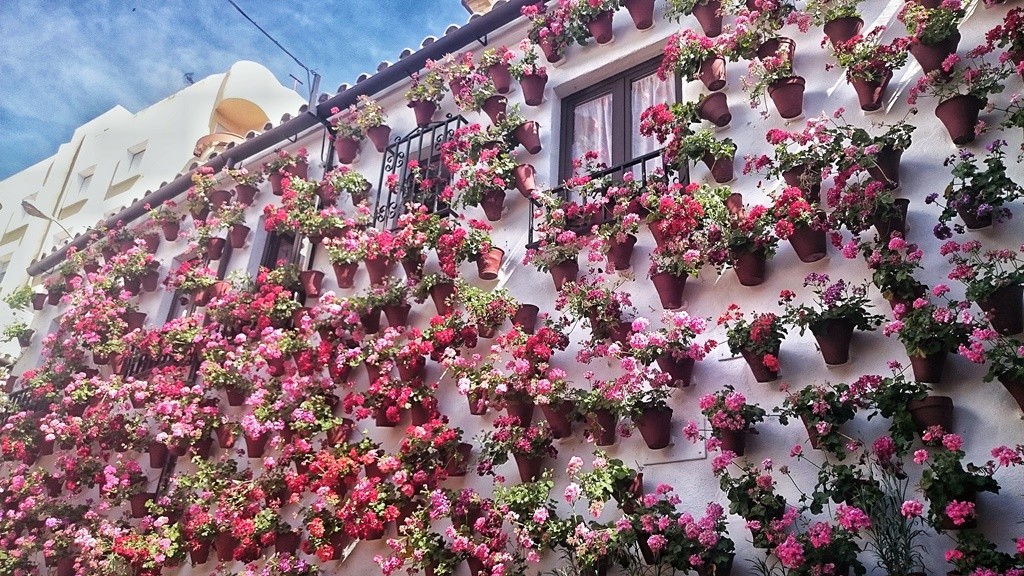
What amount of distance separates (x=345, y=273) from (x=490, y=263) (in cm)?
188

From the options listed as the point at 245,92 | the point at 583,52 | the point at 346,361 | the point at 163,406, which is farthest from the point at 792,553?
the point at 245,92

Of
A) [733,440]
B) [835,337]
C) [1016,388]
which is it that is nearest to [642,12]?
[835,337]

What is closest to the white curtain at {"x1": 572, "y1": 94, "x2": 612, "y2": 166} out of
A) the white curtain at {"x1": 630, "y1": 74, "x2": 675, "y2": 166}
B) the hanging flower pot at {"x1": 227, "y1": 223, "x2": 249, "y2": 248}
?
the white curtain at {"x1": 630, "y1": 74, "x2": 675, "y2": 166}

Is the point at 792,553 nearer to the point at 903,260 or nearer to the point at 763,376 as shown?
the point at 763,376

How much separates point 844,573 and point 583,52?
5.48 meters

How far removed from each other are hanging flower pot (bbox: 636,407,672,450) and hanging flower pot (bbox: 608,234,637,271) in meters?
1.34

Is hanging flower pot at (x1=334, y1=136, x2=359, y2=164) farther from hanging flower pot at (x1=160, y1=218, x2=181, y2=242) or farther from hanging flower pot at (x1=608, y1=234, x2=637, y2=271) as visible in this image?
hanging flower pot at (x1=608, y1=234, x2=637, y2=271)

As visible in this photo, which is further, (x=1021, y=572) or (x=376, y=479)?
(x=376, y=479)

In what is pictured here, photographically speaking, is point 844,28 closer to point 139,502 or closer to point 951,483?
point 951,483

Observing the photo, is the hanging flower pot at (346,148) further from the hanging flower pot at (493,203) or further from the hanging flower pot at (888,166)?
the hanging flower pot at (888,166)

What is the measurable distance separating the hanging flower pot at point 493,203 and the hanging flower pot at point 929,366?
4.00 m

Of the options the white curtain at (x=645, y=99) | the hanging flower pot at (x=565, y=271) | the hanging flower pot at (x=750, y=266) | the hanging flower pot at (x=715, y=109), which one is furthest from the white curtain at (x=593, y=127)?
the hanging flower pot at (x=750, y=266)

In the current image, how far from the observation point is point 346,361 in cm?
768

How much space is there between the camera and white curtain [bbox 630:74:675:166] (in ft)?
24.2
